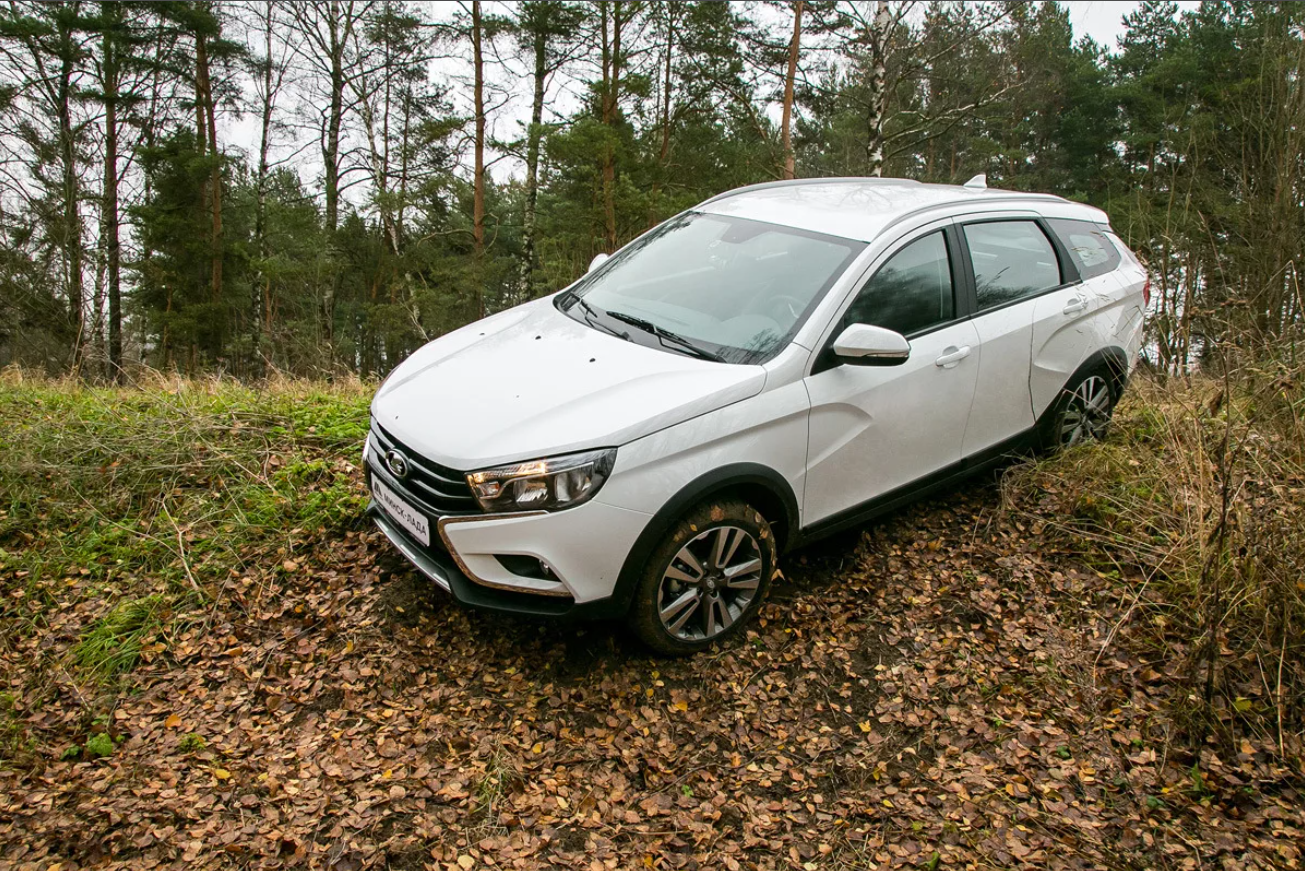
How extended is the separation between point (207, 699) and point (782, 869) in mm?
2528

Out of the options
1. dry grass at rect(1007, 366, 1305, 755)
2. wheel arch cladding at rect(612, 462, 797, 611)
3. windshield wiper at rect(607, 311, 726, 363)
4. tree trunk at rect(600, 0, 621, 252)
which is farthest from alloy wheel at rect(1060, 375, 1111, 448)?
tree trunk at rect(600, 0, 621, 252)

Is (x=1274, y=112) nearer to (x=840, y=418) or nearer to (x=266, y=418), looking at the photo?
(x=840, y=418)

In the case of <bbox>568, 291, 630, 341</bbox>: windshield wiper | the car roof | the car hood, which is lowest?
the car hood

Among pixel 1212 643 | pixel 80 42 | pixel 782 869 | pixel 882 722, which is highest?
pixel 80 42

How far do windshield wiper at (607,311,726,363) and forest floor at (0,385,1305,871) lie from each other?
136 cm

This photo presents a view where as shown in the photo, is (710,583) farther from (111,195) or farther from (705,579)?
(111,195)

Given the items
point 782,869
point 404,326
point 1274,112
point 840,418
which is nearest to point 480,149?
point 404,326

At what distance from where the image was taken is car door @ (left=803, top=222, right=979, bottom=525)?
3.88 meters

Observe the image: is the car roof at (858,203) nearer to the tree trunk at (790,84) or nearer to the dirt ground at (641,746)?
the dirt ground at (641,746)

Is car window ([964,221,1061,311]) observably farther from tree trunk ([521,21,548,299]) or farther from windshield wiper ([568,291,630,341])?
tree trunk ([521,21,548,299])

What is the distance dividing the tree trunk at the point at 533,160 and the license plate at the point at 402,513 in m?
16.1

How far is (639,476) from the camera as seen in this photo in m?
3.30

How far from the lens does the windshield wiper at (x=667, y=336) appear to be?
3.75m

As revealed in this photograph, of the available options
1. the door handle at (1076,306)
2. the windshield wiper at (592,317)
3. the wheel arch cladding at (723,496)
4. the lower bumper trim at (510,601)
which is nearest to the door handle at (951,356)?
the door handle at (1076,306)
